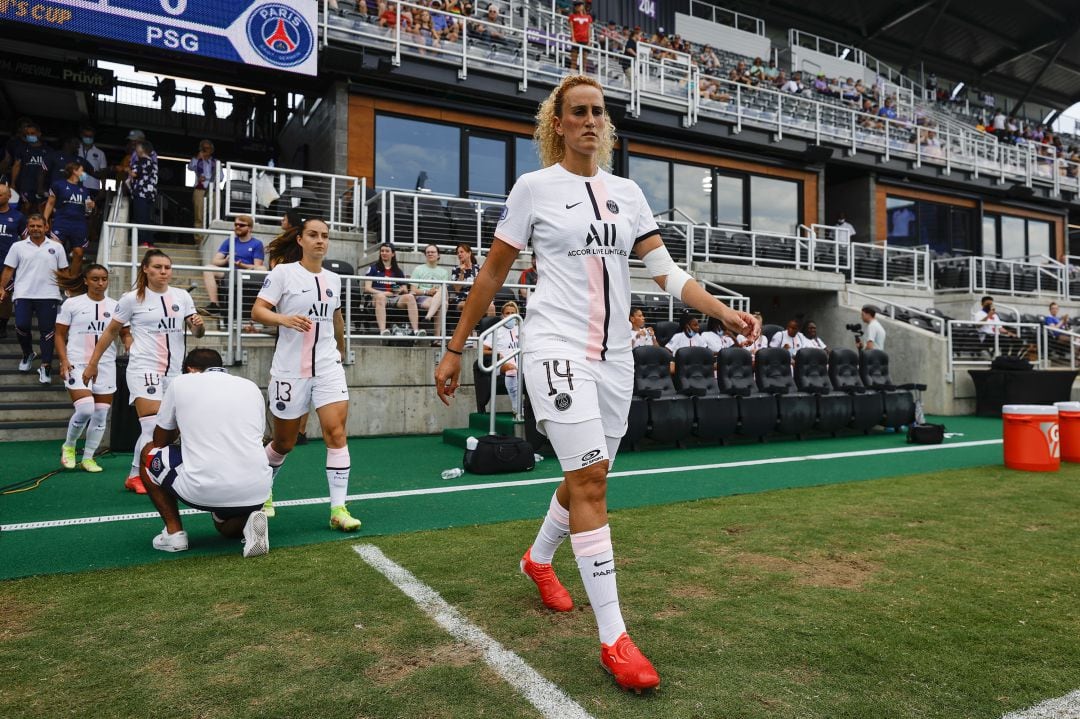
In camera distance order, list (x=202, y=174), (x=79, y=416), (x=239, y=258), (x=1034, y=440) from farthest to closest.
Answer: (x=202, y=174)
(x=239, y=258)
(x=1034, y=440)
(x=79, y=416)

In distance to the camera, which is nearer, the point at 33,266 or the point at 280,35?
the point at 33,266

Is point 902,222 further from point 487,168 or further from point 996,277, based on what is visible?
point 487,168

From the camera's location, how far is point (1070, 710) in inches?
90.5

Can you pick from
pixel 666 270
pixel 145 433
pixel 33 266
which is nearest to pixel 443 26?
pixel 33 266

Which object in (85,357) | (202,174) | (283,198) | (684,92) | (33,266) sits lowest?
(85,357)

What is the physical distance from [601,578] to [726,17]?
2936 cm

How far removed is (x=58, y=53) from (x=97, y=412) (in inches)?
481

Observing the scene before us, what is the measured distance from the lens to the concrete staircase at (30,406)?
918cm

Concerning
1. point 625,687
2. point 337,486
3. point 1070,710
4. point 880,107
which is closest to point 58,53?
point 337,486

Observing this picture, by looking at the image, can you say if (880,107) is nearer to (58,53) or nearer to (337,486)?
(58,53)

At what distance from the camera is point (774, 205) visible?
22.8 metres

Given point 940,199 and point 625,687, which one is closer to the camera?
point 625,687

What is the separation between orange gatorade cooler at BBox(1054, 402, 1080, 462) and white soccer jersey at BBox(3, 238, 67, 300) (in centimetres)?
1285

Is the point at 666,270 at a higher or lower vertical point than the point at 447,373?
higher
